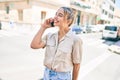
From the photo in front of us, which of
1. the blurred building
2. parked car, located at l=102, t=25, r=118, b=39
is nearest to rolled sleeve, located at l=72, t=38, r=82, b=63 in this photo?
parked car, located at l=102, t=25, r=118, b=39

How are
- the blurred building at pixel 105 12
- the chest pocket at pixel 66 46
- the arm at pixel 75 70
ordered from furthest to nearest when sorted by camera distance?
the blurred building at pixel 105 12 < the arm at pixel 75 70 < the chest pocket at pixel 66 46

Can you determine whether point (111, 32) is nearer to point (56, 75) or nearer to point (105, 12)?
point (56, 75)

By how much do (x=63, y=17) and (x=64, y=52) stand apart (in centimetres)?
43

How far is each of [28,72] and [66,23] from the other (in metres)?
4.27

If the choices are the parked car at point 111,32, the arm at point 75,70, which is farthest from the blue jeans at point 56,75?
the parked car at point 111,32

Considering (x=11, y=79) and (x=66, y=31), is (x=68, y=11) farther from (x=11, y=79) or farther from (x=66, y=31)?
(x=11, y=79)

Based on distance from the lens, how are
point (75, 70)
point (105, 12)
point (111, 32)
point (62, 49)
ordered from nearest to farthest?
point (62, 49)
point (75, 70)
point (111, 32)
point (105, 12)

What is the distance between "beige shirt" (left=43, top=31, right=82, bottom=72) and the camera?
7.29ft

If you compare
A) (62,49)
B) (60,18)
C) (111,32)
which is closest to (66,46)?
(62,49)

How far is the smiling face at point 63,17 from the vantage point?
2.25 metres

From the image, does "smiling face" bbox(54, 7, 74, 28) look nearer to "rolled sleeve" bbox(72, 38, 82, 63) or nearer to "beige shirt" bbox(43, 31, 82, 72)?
"beige shirt" bbox(43, 31, 82, 72)

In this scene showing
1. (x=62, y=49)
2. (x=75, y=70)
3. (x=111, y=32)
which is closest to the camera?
(x=62, y=49)

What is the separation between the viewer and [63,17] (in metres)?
2.25

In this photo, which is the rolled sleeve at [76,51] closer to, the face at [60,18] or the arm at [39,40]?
the face at [60,18]
